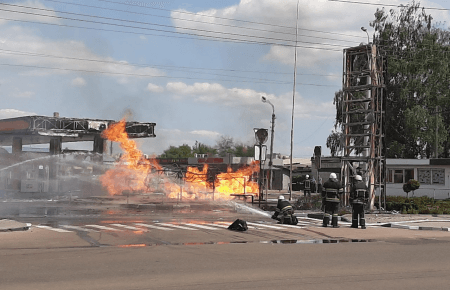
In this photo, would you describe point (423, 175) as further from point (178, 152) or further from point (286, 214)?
point (178, 152)

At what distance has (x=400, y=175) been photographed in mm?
43656

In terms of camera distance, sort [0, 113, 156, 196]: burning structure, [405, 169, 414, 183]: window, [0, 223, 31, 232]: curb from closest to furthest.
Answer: [0, 223, 31, 232]: curb → [0, 113, 156, 196]: burning structure → [405, 169, 414, 183]: window

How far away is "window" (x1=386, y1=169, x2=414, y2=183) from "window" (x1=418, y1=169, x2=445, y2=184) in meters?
0.77

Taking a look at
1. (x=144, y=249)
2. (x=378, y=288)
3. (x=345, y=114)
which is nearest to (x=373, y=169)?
(x=345, y=114)

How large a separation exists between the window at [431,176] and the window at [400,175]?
77cm

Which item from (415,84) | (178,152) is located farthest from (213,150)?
(415,84)

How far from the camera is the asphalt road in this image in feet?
28.0

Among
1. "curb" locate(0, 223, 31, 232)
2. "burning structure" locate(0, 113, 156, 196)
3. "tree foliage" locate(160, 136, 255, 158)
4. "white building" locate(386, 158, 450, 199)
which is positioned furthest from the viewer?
"tree foliage" locate(160, 136, 255, 158)

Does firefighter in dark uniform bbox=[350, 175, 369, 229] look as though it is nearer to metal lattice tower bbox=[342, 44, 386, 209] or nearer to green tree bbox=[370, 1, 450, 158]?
metal lattice tower bbox=[342, 44, 386, 209]

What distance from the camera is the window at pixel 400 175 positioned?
4312 centimetres

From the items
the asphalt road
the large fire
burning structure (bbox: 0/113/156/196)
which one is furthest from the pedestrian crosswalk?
burning structure (bbox: 0/113/156/196)

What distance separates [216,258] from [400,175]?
35.8 meters

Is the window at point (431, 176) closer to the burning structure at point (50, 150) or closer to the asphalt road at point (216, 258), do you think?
the burning structure at point (50, 150)

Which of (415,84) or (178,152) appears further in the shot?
(178,152)
